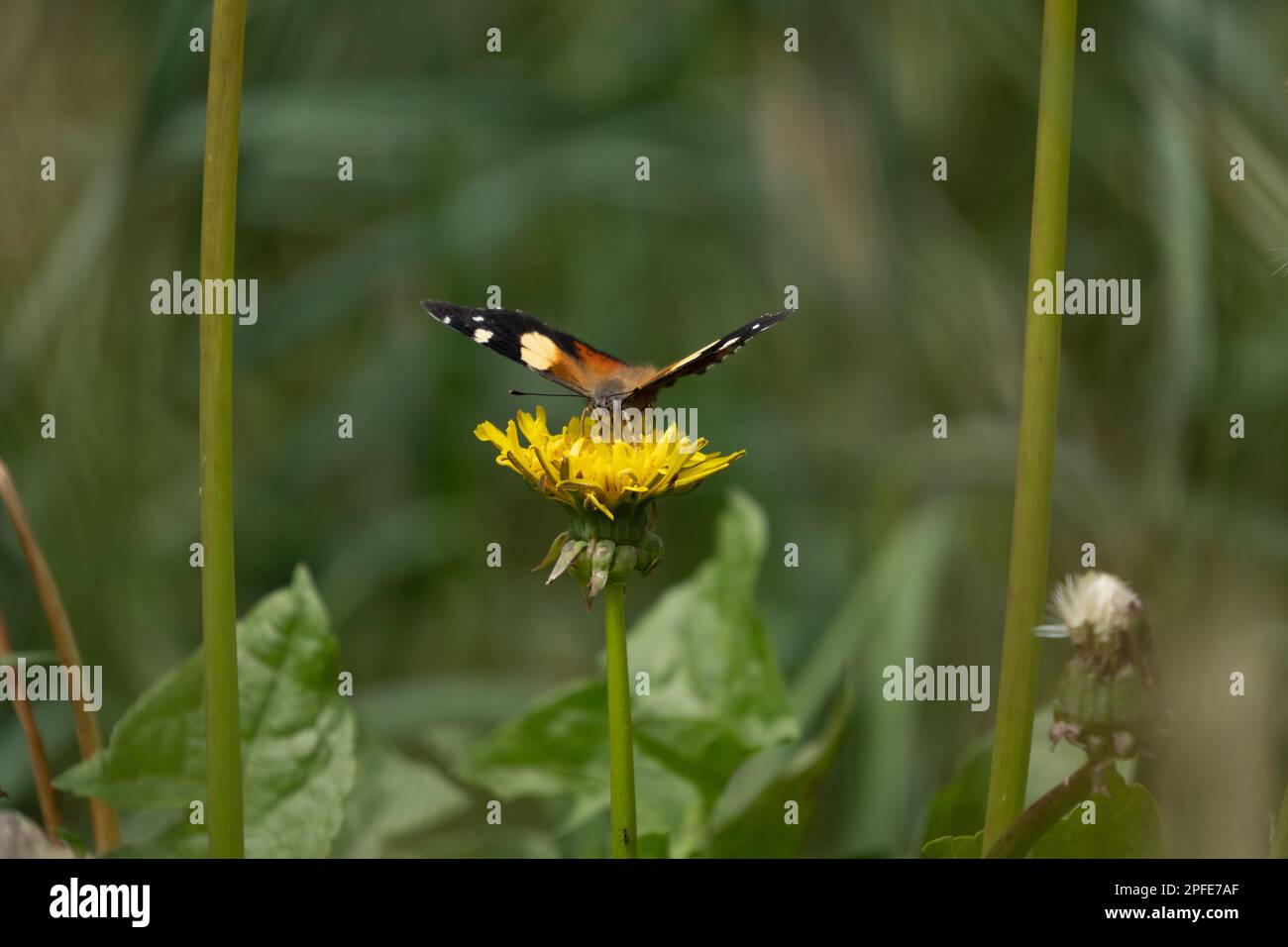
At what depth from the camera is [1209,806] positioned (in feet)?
4.33

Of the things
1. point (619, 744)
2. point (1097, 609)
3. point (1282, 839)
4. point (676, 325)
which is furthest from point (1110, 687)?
point (676, 325)

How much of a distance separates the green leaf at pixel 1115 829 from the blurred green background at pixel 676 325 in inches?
17.4

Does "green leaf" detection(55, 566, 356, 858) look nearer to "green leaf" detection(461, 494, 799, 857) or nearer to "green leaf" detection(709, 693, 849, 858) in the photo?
"green leaf" detection(461, 494, 799, 857)

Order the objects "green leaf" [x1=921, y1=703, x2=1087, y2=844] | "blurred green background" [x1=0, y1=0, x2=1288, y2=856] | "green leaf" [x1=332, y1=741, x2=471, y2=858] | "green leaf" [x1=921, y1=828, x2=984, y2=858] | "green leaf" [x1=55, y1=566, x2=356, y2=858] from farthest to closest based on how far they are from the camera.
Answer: "blurred green background" [x1=0, y1=0, x2=1288, y2=856]
"green leaf" [x1=332, y1=741, x2=471, y2=858]
"green leaf" [x1=921, y1=703, x2=1087, y2=844]
"green leaf" [x1=55, y1=566, x2=356, y2=858]
"green leaf" [x1=921, y1=828, x2=984, y2=858]

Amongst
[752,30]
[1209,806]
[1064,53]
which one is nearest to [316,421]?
[752,30]

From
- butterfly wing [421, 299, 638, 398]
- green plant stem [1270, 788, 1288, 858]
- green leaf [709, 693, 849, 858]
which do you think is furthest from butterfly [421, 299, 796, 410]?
green plant stem [1270, 788, 1288, 858]

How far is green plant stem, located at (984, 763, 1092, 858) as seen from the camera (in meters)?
0.79

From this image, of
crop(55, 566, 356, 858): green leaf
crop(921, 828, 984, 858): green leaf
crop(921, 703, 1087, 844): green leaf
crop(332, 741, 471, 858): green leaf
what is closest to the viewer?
crop(921, 828, 984, 858): green leaf

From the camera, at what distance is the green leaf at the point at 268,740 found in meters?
1.07

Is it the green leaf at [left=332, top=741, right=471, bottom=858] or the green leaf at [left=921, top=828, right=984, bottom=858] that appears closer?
the green leaf at [left=921, top=828, right=984, bottom=858]

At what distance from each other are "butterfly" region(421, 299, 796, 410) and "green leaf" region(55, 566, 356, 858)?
0.26 meters

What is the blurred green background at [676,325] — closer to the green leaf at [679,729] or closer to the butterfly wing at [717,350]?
the green leaf at [679,729]

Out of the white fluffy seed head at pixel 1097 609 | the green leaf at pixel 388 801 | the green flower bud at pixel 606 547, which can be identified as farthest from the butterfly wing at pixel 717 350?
the green leaf at pixel 388 801
